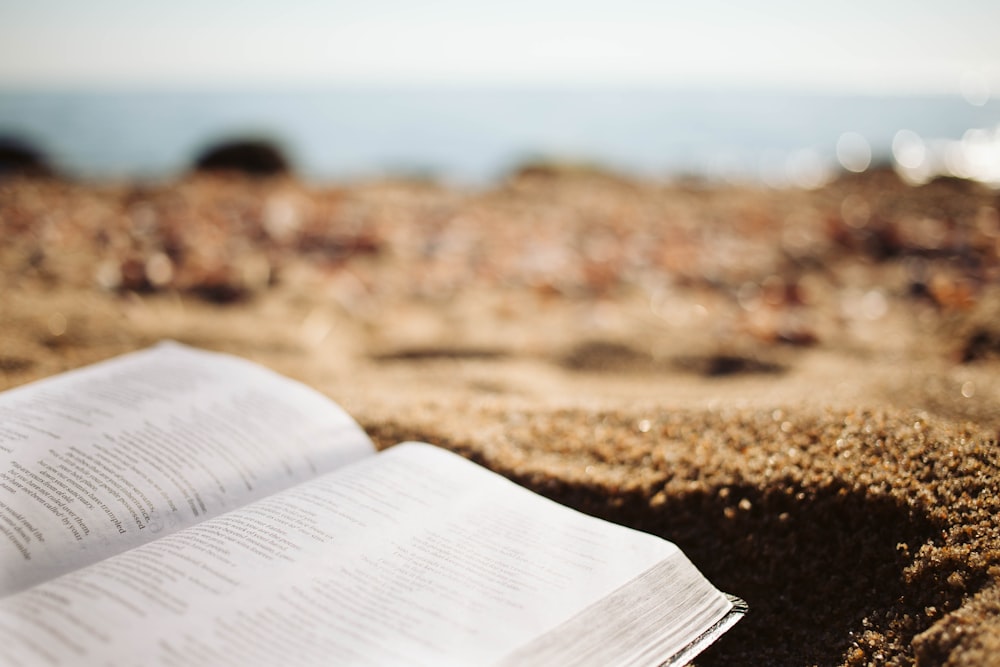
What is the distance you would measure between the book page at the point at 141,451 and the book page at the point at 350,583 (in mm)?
54

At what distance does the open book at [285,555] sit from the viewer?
0.47 metres

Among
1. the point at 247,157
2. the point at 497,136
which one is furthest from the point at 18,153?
the point at 497,136

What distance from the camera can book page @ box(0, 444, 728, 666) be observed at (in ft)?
1.51

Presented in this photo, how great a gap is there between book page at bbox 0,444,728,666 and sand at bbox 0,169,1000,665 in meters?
0.16

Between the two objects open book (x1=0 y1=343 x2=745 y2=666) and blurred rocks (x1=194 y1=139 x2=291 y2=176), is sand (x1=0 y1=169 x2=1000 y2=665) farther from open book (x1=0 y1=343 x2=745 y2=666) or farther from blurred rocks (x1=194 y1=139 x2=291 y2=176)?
blurred rocks (x1=194 y1=139 x2=291 y2=176)

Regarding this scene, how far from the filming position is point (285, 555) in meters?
0.55

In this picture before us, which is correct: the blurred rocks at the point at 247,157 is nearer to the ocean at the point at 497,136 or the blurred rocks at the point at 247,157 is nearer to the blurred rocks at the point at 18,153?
the ocean at the point at 497,136

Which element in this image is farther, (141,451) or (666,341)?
(666,341)

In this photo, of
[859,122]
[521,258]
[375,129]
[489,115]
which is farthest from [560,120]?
[521,258]

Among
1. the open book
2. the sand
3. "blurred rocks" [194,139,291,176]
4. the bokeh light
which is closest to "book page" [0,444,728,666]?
the open book

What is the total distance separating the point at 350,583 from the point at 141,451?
0.31m

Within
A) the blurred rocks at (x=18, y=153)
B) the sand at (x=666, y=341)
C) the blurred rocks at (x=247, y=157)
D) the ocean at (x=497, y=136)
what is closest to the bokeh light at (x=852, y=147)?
the ocean at (x=497, y=136)

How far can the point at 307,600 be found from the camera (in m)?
0.51

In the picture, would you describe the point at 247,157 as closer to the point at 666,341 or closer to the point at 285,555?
the point at 666,341
